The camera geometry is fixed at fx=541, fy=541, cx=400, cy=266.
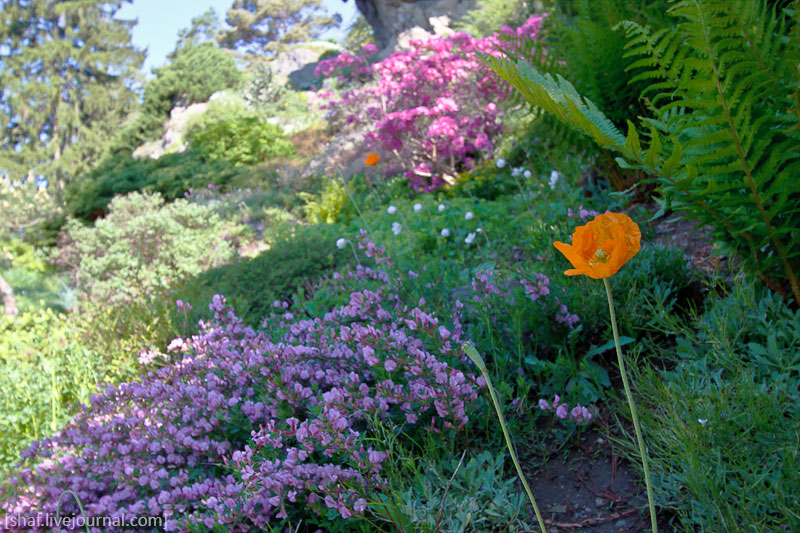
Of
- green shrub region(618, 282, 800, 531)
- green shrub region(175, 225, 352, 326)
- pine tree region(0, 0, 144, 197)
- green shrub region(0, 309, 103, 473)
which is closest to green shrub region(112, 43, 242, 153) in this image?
pine tree region(0, 0, 144, 197)

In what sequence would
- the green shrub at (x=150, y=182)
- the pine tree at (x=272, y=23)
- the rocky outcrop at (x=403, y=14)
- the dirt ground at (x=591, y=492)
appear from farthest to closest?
1. the pine tree at (x=272, y=23)
2. the rocky outcrop at (x=403, y=14)
3. the green shrub at (x=150, y=182)
4. the dirt ground at (x=591, y=492)

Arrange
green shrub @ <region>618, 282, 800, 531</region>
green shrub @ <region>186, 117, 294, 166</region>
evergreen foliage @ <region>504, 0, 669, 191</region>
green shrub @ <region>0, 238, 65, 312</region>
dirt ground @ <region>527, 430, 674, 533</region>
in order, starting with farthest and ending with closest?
green shrub @ <region>186, 117, 294, 166</region> < green shrub @ <region>0, 238, 65, 312</region> < evergreen foliage @ <region>504, 0, 669, 191</region> < dirt ground @ <region>527, 430, 674, 533</region> < green shrub @ <region>618, 282, 800, 531</region>

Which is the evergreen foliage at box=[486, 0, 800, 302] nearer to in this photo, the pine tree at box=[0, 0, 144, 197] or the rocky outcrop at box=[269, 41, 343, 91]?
the pine tree at box=[0, 0, 144, 197]

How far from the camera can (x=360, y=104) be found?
793 cm

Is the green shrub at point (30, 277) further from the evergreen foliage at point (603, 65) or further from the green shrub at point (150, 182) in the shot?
the evergreen foliage at point (603, 65)

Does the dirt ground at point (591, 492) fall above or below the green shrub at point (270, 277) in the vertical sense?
above

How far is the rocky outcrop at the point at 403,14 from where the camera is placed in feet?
61.5

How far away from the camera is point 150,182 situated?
10867 millimetres

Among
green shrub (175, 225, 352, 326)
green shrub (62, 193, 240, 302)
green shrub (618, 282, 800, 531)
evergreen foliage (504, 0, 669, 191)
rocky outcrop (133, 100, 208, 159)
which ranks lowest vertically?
rocky outcrop (133, 100, 208, 159)

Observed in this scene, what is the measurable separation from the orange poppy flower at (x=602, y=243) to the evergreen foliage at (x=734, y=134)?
1.36ft

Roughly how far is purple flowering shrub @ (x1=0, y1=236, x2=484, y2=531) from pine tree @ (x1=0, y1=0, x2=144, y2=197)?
21.0 m

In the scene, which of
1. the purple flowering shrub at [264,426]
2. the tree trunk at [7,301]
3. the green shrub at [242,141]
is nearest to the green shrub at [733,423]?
the purple flowering shrub at [264,426]

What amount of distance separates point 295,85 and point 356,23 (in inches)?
208

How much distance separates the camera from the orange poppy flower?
951 mm
